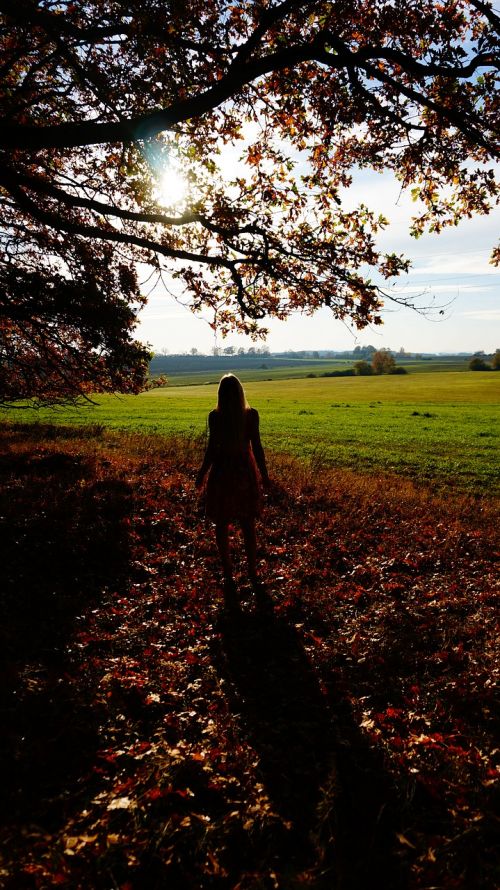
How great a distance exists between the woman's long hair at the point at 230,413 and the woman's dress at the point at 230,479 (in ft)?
0.14

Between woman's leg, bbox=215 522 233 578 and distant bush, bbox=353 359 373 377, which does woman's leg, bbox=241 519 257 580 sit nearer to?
woman's leg, bbox=215 522 233 578

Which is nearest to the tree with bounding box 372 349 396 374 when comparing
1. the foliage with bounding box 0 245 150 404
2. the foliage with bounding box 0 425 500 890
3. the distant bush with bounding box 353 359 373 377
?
the distant bush with bounding box 353 359 373 377

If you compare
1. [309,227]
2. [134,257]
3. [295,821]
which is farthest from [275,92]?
[295,821]

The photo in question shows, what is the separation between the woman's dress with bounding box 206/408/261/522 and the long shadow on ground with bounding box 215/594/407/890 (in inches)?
61.5

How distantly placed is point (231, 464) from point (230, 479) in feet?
0.69

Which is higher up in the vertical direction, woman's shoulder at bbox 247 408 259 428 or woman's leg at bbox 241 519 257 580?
woman's shoulder at bbox 247 408 259 428

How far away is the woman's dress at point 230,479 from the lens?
6262mm

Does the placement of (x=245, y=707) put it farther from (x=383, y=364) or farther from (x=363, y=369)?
(x=383, y=364)

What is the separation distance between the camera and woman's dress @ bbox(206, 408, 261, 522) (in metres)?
6.26

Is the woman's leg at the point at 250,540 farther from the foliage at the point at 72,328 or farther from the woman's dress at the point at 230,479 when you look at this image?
the foliage at the point at 72,328

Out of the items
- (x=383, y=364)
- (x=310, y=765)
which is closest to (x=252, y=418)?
(x=310, y=765)

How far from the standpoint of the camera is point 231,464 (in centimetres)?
627

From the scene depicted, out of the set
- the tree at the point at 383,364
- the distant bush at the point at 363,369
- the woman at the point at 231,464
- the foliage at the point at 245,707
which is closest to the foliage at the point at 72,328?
the foliage at the point at 245,707

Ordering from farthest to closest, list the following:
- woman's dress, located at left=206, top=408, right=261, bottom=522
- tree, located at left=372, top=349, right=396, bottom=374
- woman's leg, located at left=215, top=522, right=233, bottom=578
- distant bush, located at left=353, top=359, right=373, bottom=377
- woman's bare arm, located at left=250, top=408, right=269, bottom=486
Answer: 1. tree, located at left=372, top=349, right=396, bottom=374
2. distant bush, located at left=353, top=359, right=373, bottom=377
3. woman's bare arm, located at left=250, top=408, right=269, bottom=486
4. woman's leg, located at left=215, top=522, right=233, bottom=578
5. woman's dress, located at left=206, top=408, right=261, bottom=522
